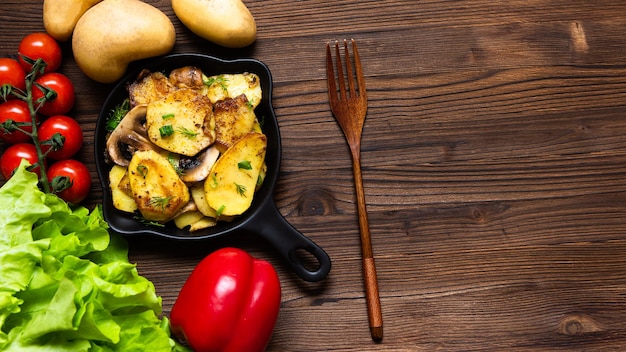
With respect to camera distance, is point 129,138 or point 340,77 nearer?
point 129,138

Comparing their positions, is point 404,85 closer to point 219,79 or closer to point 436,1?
point 436,1

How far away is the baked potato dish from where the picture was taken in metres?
1.65

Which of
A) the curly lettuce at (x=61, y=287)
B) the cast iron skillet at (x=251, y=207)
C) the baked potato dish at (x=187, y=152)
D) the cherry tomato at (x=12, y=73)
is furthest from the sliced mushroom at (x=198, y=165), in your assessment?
the cherry tomato at (x=12, y=73)

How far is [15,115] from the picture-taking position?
168 centimetres

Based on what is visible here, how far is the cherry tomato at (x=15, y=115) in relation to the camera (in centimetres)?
167

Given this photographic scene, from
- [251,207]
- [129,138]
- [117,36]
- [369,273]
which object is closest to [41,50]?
[117,36]

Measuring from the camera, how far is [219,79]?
1.74 metres

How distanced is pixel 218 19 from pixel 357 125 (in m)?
0.48

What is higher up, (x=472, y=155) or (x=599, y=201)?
(x=472, y=155)

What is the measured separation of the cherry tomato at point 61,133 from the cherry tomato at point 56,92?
25 millimetres

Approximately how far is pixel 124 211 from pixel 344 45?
0.78 m

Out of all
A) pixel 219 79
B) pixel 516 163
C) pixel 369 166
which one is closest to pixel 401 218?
pixel 369 166

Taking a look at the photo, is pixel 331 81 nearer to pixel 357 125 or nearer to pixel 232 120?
pixel 357 125

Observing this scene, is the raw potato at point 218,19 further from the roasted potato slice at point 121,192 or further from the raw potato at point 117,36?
the roasted potato slice at point 121,192
